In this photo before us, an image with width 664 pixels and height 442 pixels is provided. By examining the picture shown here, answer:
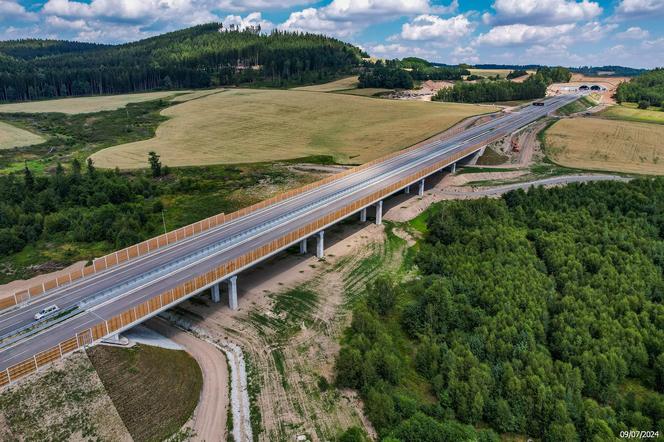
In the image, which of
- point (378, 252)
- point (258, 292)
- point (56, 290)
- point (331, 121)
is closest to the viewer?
point (56, 290)

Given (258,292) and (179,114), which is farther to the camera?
(179,114)

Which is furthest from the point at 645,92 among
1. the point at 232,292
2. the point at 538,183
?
the point at 232,292

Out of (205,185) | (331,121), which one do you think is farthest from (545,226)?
(331,121)

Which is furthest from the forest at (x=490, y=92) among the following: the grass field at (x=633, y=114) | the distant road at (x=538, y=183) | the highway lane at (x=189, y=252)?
the distant road at (x=538, y=183)

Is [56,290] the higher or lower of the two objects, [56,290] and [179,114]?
the lower

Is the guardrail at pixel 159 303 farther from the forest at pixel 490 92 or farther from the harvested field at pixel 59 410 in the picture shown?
the forest at pixel 490 92

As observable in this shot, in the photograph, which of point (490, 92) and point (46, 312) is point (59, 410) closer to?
point (46, 312)

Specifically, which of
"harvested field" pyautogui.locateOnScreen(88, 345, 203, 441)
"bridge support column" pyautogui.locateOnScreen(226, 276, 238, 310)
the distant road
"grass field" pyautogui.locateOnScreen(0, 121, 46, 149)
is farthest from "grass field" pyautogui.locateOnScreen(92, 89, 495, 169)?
"harvested field" pyautogui.locateOnScreen(88, 345, 203, 441)

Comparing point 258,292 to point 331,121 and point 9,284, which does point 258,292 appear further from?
point 331,121

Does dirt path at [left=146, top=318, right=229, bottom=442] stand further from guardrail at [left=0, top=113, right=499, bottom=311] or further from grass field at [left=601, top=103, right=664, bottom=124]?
grass field at [left=601, top=103, right=664, bottom=124]
